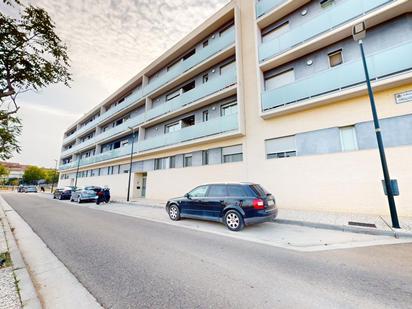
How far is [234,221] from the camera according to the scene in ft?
22.9

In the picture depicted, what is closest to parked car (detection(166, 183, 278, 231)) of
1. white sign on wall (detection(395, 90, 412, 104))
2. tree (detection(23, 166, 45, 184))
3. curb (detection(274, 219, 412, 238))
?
curb (detection(274, 219, 412, 238))

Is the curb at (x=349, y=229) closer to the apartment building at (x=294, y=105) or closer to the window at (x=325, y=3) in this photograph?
the apartment building at (x=294, y=105)

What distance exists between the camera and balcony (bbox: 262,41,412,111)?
320 inches

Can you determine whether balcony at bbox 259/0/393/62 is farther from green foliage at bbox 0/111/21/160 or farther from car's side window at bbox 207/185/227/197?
green foliage at bbox 0/111/21/160

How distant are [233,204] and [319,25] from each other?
10847mm

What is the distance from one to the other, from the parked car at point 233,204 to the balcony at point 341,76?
6.29 metres

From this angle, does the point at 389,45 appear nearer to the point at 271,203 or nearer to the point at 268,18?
the point at 268,18

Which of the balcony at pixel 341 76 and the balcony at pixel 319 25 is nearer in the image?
the balcony at pixel 341 76

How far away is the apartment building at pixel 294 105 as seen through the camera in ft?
28.1

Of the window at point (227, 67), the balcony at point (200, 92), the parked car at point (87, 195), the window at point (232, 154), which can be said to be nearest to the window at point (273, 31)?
the window at point (227, 67)

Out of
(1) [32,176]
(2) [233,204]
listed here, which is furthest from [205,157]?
(1) [32,176]

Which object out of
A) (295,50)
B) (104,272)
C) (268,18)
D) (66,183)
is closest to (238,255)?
(104,272)

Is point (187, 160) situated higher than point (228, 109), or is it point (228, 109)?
point (228, 109)

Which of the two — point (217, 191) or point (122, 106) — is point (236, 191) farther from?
point (122, 106)
